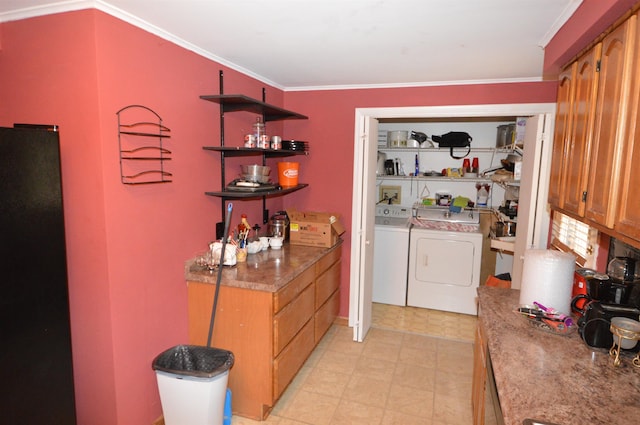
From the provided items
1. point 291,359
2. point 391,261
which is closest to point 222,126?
point 291,359

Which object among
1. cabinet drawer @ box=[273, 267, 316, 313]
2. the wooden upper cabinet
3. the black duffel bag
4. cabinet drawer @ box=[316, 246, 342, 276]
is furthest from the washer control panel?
the wooden upper cabinet

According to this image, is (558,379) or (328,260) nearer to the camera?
(558,379)

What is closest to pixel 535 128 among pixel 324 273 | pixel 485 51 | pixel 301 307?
pixel 485 51

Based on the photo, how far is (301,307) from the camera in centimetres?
271

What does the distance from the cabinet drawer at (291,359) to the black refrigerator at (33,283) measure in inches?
43.6

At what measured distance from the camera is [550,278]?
188 centimetres

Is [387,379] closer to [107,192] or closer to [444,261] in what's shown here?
[444,261]

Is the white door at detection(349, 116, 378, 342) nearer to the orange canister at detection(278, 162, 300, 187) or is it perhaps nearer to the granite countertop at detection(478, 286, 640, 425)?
the orange canister at detection(278, 162, 300, 187)

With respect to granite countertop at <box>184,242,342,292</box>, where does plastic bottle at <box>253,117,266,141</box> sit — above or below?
above

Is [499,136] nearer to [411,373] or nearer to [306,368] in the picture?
[411,373]

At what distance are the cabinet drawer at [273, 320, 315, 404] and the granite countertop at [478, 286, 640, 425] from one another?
1283 millimetres

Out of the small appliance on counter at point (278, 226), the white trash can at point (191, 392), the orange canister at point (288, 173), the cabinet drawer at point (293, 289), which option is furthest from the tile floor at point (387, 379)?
the orange canister at point (288, 173)

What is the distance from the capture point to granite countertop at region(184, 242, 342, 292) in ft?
7.51

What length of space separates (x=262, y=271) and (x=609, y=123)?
1.95 meters
